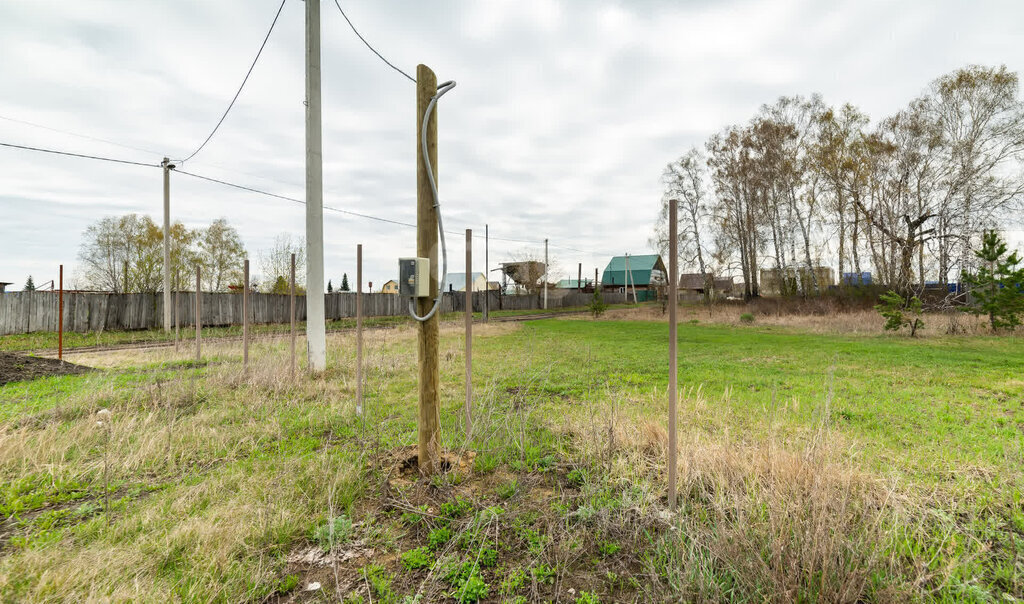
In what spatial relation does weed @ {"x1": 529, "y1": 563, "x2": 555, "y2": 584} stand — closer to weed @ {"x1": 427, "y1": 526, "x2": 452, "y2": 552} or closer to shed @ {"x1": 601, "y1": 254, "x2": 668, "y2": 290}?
weed @ {"x1": 427, "y1": 526, "x2": 452, "y2": 552}

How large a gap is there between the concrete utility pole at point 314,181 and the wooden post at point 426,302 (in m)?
4.48

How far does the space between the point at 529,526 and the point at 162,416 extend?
13.9 feet

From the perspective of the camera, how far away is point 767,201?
2358 centimetres

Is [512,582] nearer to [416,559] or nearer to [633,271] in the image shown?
[416,559]

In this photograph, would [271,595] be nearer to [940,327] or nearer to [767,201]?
[940,327]

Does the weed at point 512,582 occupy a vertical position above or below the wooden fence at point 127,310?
below

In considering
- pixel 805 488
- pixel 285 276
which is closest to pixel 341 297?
pixel 285 276

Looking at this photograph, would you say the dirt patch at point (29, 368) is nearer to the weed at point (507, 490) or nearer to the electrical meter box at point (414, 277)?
the electrical meter box at point (414, 277)

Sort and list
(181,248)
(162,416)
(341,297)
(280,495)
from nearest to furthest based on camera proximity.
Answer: (280,495)
(162,416)
(341,297)
(181,248)

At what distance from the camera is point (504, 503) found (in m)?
2.65

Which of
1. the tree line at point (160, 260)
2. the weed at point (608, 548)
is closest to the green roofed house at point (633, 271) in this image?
the tree line at point (160, 260)

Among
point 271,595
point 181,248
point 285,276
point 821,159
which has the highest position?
point 821,159

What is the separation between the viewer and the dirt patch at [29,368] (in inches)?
255

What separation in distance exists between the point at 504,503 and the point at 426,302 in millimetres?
1383
